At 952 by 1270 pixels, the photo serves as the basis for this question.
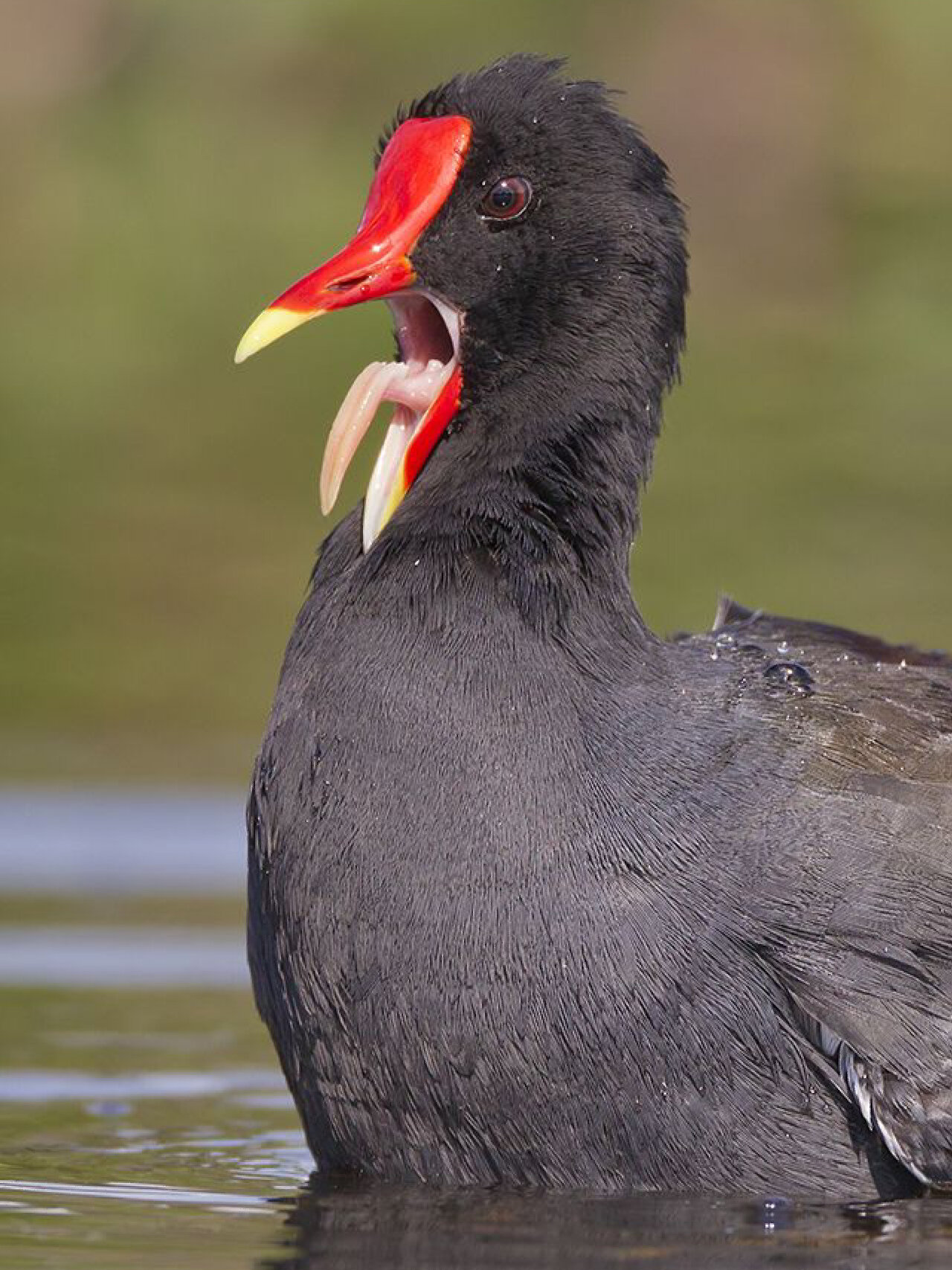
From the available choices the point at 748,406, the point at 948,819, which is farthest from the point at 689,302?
the point at 948,819

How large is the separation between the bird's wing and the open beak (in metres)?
0.80

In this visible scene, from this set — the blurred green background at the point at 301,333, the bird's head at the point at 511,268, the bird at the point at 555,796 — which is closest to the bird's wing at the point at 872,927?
the bird at the point at 555,796

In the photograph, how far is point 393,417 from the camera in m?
5.31

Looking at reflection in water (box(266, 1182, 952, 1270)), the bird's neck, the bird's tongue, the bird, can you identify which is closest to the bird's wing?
the bird

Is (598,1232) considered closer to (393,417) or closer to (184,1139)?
(184,1139)

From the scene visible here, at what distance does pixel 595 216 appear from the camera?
5.30 m

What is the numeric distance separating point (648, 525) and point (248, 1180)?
7.34 m

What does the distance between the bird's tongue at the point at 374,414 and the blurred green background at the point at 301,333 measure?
3.69 m

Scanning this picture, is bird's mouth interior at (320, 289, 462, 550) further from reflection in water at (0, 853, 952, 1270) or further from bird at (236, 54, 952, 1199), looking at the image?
reflection in water at (0, 853, 952, 1270)

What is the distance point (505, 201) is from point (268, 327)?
536 millimetres

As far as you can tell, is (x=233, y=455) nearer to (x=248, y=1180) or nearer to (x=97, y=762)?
(x=97, y=762)

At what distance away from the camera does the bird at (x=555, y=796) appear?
15.9 ft

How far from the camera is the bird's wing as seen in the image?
4.85 metres

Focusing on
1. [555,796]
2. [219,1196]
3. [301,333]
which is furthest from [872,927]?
[301,333]
